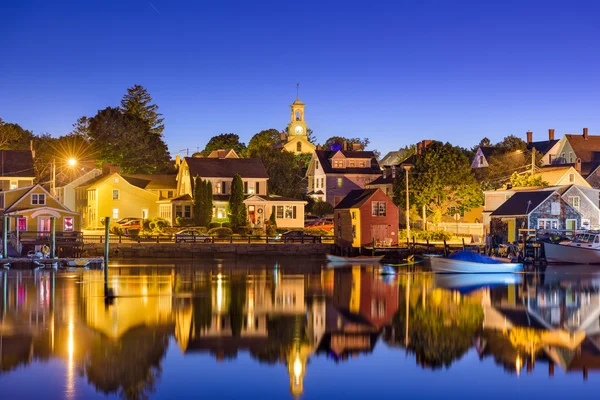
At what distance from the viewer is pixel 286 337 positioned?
32094 mm

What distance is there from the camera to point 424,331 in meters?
34.5

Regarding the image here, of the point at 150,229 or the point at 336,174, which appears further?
the point at 336,174

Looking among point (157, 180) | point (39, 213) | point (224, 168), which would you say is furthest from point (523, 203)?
point (157, 180)

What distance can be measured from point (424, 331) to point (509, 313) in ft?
25.2

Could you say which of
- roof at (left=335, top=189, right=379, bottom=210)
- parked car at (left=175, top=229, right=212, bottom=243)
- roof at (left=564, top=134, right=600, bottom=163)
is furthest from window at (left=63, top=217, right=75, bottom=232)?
roof at (left=564, top=134, right=600, bottom=163)

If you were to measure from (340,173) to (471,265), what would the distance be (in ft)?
173

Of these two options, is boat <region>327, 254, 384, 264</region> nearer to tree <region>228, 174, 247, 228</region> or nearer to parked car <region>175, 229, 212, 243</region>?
parked car <region>175, 229, 212, 243</region>

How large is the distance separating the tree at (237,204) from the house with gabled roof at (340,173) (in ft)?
87.3

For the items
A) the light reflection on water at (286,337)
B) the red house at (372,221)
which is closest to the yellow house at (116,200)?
the red house at (372,221)

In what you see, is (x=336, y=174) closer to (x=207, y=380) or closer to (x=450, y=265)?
(x=450, y=265)

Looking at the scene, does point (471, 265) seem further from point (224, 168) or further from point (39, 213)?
point (224, 168)

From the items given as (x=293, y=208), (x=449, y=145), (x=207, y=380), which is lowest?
(x=207, y=380)

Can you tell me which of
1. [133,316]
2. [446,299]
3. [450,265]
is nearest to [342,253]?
[450,265]

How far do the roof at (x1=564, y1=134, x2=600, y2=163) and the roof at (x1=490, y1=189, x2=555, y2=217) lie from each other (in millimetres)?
34603
